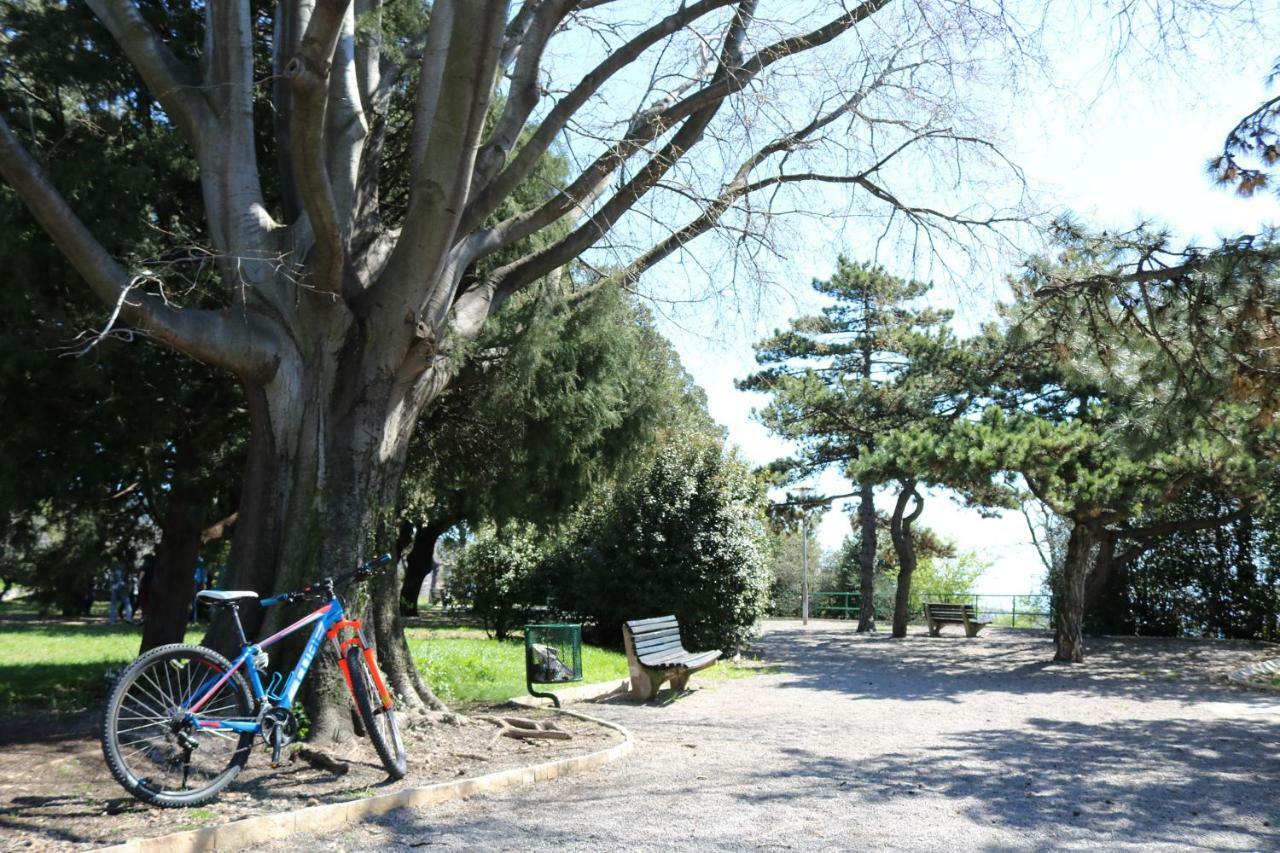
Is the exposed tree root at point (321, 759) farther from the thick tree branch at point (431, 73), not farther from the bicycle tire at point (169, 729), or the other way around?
the thick tree branch at point (431, 73)

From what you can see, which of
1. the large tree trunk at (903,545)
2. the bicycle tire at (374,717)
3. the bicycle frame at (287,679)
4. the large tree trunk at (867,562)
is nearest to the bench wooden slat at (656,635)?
the bicycle tire at (374,717)

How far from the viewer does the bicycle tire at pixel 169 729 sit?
5023 mm

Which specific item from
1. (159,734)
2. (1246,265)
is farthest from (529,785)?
(1246,265)

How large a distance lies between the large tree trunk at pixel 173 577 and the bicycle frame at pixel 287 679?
6.61 meters

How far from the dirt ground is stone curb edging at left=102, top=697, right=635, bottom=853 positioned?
147 mm

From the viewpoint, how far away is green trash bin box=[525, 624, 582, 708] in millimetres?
10125

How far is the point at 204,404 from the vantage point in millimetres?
10922

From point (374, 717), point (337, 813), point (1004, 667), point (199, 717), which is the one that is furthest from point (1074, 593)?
point (199, 717)

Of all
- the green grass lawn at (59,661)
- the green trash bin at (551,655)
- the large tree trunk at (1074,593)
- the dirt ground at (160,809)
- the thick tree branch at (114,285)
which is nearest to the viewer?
the dirt ground at (160,809)

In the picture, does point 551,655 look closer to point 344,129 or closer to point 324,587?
point 324,587

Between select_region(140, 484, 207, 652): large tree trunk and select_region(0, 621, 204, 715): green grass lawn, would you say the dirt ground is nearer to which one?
select_region(0, 621, 204, 715): green grass lawn

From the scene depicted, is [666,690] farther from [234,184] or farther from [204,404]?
[234,184]

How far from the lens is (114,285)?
6.66 m

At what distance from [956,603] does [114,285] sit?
31615 mm
